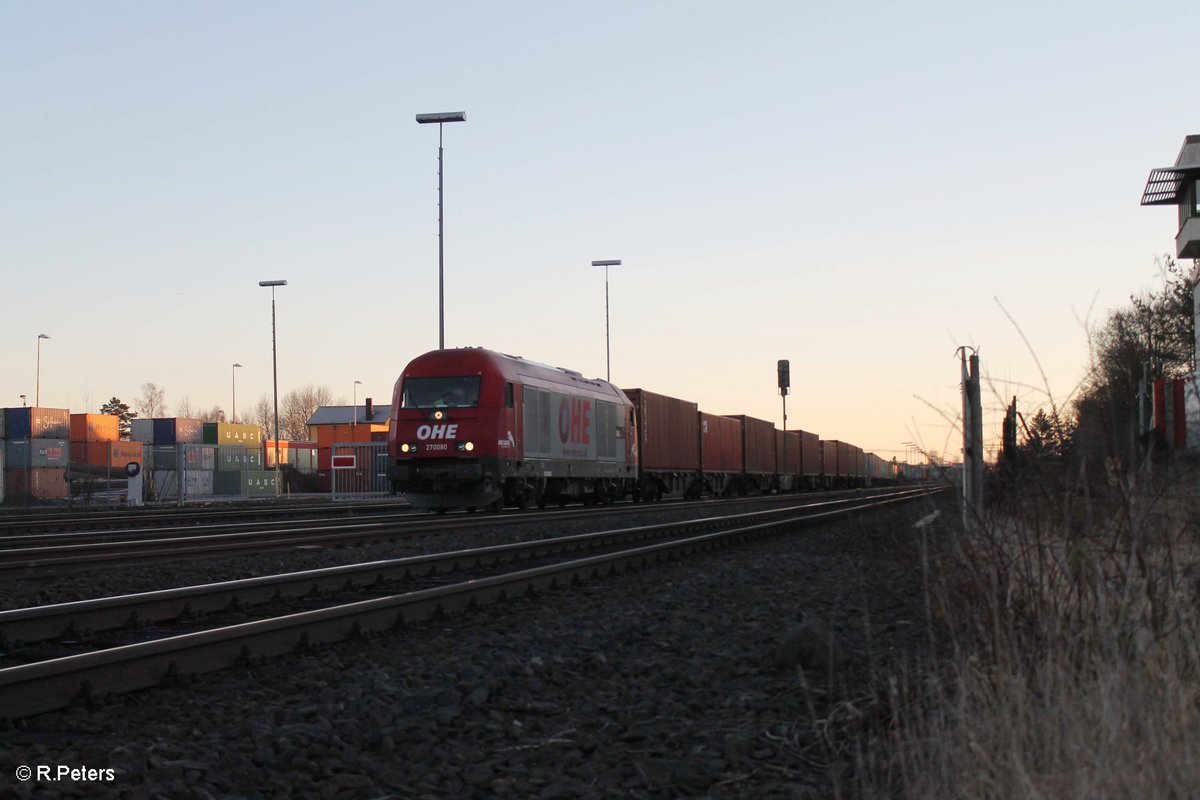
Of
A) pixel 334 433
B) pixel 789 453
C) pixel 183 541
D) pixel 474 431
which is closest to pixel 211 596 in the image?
pixel 183 541

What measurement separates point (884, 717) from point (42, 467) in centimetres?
5562

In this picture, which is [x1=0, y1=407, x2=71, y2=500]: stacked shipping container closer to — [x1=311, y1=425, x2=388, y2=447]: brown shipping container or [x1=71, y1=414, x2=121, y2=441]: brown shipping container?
[x1=71, y1=414, x2=121, y2=441]: brown shipping container

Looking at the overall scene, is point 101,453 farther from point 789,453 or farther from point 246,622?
point 246,622

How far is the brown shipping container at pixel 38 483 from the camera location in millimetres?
49188

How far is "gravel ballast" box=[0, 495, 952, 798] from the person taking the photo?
4.14 metres

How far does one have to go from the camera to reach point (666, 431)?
116ft

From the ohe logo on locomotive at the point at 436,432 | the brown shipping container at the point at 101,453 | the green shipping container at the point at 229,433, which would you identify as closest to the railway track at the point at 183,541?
the ohe logo on locomotive at the point at 436,432

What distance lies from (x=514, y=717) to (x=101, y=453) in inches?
Answer: 2349

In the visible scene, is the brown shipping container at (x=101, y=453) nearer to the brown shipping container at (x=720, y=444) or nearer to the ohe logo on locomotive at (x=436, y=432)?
the brown shipping container at (x=720, y=444)

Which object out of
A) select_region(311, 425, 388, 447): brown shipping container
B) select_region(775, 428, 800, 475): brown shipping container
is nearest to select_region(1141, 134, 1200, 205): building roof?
select_region(775, 428, 800, 475): brown shipping container

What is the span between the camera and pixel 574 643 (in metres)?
7.16

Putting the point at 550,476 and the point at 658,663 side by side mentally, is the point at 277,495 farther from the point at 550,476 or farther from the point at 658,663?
the point at 658,663

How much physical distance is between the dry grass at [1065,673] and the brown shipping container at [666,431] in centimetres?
2691

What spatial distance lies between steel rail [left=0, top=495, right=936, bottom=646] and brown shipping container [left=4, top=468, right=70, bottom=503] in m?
41.4
